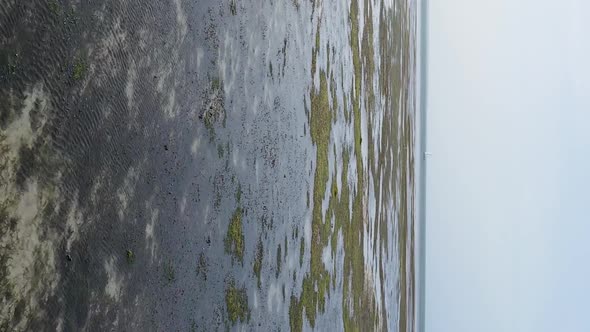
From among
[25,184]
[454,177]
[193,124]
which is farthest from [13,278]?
[454,177]

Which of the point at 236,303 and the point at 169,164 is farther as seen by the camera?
the point at 236,303

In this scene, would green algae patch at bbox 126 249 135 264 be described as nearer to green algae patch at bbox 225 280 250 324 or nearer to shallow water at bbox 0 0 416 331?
shallow water at bbox 0 0 416 331

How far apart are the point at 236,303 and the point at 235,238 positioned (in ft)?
0.12

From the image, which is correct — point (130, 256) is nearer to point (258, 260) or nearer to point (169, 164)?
point (169, 164)

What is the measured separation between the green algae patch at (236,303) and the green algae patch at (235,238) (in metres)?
0.02

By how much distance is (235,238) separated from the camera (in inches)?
17.1

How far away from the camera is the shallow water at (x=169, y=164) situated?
0.76ft

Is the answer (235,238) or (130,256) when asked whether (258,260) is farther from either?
(130,256)

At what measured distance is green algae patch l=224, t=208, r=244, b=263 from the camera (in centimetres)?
42

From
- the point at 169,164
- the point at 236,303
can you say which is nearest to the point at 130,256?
the point at 169,164

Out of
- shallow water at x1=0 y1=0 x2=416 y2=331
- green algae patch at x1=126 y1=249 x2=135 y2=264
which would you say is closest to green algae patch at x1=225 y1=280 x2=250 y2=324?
shallow water at x1=0 y1=0 x2=416 y2=331

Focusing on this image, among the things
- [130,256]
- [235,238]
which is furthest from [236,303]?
[130,256]

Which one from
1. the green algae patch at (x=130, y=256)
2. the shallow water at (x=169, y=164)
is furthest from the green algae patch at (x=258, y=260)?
the green algae patch at (x=130, y=256)

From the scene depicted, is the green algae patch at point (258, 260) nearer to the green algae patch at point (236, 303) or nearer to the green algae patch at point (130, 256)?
the green algae patch at point (236, 303)
